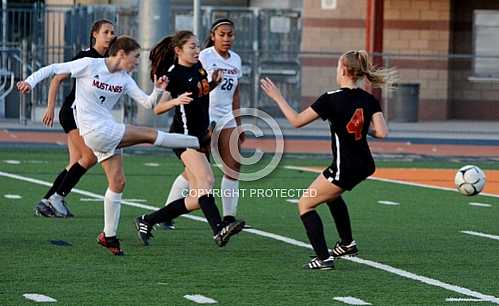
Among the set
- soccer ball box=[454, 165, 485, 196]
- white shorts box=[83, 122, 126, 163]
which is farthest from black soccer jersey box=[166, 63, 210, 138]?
soccer ball box=[454, 165, 485, 196]

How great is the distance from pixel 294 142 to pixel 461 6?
10.9 metres

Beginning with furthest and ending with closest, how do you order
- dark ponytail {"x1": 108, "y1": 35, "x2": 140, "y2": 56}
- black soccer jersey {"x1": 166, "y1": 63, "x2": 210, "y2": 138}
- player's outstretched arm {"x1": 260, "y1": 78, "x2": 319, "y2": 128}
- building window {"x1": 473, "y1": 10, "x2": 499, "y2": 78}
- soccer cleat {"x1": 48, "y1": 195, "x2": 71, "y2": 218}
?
building window {"x1": 473, "y1": 10, "x2": 499, "y2": 78}
soccer cleat {"x1": 48, "y1": 195, "x2": 71, "y2": 218}
black soccer jersey {"x1": 166, "y1": 63, "x2": 210, "y2": 138}
dark ponytail {"x1": 108, "y1": 35, "x2": 140, "y2": 56}
player's outstretched arm {"x1": 260, "y1": 78, "x2": 319, "y2": 128}

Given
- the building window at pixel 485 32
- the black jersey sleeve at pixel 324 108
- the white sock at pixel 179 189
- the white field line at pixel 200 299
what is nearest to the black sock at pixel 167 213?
the white sock at pixel 179 189

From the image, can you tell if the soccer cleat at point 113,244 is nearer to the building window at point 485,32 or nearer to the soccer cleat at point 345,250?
the soccer cleat at point 345,250

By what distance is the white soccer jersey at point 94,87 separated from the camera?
11641mm

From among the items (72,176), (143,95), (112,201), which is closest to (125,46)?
(143,95)

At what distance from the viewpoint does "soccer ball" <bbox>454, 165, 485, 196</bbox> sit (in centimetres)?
1566

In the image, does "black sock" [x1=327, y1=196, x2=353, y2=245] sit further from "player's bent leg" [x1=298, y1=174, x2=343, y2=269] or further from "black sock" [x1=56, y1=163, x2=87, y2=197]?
"black sock" [x1=56, y1=163, x2=87, y2=197]

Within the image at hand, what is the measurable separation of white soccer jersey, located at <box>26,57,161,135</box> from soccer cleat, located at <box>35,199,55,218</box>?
2.51 m

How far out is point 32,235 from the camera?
494 inches

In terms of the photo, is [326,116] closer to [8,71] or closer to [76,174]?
[76,174]

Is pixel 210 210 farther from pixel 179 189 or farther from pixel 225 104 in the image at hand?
pixel 225 104

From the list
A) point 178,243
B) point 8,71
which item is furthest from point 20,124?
point 178,243

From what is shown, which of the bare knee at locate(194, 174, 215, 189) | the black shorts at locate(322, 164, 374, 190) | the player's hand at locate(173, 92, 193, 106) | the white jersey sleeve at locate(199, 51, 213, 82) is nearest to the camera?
the black shorts at locate(322, 164, 374, 190)
